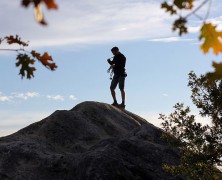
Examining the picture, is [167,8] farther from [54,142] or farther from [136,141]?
[54,142]

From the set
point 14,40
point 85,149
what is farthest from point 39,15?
point 85,149

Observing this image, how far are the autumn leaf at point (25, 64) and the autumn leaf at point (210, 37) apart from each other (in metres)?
1.82

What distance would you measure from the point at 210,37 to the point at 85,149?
11732 millimetres

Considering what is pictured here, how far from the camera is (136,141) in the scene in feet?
43.5

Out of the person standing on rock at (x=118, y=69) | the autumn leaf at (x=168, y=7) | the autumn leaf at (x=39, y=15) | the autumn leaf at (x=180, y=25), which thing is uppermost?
the person standing on rock at (x=118, y=69)

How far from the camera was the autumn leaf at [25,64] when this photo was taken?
404cm

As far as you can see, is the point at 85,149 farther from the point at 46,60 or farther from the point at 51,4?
the point at 51,4

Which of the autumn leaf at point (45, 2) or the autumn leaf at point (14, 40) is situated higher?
the autumn leaf at point (14, 40)

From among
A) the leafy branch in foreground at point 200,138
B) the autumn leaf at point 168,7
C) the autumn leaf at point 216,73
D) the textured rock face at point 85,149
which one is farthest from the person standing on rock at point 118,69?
the autumn leaf at point 216,73

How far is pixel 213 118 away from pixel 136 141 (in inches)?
143

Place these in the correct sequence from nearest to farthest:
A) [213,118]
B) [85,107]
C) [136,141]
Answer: [213,118] < [136,141] < [85,107]

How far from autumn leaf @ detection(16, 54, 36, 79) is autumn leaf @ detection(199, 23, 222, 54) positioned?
5.97 feet

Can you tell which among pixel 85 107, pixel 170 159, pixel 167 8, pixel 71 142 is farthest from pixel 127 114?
→ pixel 167 8

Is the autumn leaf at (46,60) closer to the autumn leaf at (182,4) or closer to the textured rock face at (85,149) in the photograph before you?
the autumn leaf at (182,4)
